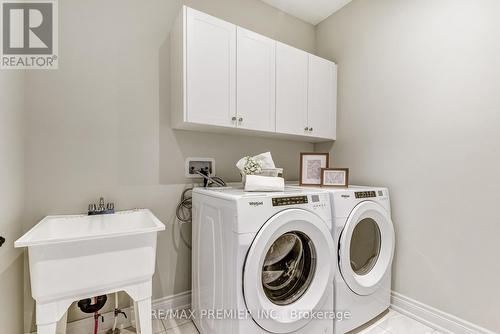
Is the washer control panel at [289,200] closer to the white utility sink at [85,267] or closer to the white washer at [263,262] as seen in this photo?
the white washer at [263,262]

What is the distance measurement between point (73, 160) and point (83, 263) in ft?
2.38

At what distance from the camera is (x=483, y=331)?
142 centimetres

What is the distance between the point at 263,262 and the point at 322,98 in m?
1.58

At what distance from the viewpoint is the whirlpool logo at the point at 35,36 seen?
132 centimetres

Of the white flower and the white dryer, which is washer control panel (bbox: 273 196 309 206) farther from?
the white flower

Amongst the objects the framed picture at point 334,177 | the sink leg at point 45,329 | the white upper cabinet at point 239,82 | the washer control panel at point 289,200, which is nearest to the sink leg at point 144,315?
the sink leg at point 45,329

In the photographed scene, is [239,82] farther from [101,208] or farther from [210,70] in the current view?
[101,208]

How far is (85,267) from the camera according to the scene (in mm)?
1056

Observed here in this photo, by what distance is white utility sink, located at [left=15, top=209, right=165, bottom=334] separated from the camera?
0.99m

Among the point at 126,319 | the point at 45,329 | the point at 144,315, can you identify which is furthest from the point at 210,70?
the point at 126,319

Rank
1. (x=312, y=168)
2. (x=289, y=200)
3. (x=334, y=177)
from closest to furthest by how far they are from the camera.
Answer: (x=289, y=200), (x=334, y=177), (x=312, y=168)

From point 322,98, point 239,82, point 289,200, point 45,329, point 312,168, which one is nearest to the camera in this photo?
point 45,329

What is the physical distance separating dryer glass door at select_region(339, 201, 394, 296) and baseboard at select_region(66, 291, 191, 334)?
1.21 metres

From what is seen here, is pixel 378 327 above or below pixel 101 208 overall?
below
